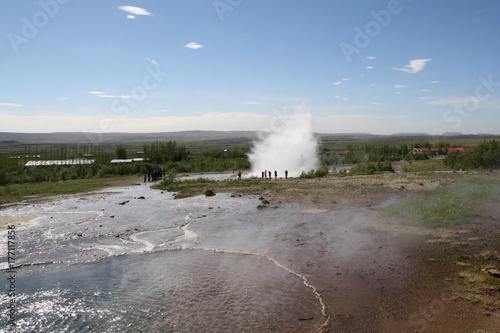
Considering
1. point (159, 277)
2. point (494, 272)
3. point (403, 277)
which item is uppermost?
point (494, 272)

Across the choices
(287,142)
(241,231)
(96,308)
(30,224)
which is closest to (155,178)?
(287,142)

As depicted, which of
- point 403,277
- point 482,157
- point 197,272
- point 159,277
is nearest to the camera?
point 403,277

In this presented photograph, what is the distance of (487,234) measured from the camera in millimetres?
13828

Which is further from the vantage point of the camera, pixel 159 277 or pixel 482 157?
pixel 482 157

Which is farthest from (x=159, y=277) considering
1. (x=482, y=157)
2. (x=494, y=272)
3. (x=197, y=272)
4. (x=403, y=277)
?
(x=482, y=157)

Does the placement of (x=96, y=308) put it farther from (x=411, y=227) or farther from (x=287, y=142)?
(x=287, y=142)

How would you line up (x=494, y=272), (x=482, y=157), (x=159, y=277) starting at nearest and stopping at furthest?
(x=494, y=272), (x=159, y=277), (x=482, y=157)

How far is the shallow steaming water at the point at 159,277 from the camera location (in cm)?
852

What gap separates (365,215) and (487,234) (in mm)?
6026

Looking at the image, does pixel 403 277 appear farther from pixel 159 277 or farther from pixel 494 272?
pixel 159 277

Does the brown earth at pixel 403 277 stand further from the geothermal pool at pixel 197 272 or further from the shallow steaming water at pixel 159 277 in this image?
the shallow steaming water at pixel 159 277

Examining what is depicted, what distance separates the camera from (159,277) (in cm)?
1129

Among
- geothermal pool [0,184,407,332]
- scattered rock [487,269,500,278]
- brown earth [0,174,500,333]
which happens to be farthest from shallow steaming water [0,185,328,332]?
scattered rock [487,269,500,278]

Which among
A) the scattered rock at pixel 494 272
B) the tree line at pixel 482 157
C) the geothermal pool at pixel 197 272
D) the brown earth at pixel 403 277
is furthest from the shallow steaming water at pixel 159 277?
the tree line at pixel 482 157
